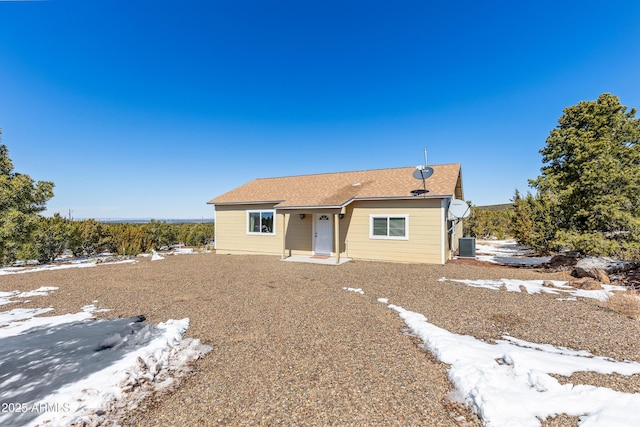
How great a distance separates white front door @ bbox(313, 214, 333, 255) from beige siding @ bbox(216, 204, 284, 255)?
1.86m

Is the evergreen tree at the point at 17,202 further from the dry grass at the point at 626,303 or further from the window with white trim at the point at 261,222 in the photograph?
the dry grass at the point at 626,303

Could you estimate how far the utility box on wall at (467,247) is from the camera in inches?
502

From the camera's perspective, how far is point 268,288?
24.5ft

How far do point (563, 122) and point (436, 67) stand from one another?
6620mm

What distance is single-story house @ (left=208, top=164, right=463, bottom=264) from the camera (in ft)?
36.9

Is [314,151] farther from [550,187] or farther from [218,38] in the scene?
[550,187]

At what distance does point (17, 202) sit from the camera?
575 cm

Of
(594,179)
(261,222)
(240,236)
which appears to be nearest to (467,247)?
(594,179)

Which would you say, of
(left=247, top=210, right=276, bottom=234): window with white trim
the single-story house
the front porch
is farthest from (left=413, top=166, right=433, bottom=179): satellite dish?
(left=247, top=210, right=276, bottom=234): window with white trim

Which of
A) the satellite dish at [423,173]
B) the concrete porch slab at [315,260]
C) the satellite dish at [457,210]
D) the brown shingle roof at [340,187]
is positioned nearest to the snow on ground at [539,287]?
the brown shingle roof at [340,187]

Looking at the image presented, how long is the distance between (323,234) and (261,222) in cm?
355

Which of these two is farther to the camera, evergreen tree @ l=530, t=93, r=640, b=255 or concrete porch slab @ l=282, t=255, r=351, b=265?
concrete porch slab @ l=282, t=255, r=351, b=265

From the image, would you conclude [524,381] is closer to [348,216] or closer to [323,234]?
[348,216]

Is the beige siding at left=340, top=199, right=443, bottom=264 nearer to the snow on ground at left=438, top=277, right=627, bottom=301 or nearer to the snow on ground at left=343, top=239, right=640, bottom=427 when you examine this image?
the snow on ground at left=438, top=277, right=627, bottom=301
